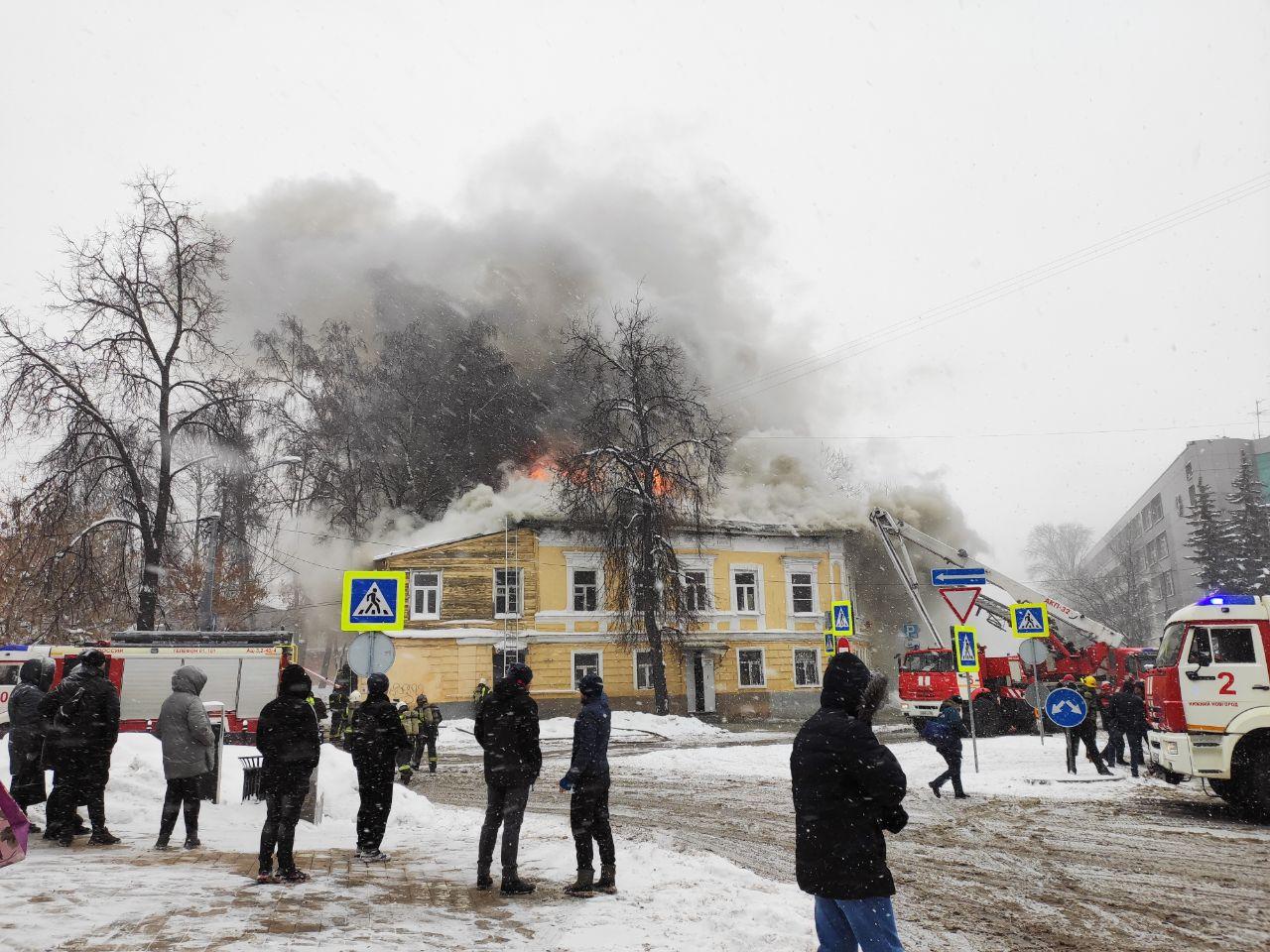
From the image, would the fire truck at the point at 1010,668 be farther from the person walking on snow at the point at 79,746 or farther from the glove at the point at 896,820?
the glove at the point at 896,820

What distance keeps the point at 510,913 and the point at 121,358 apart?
22.6 metres

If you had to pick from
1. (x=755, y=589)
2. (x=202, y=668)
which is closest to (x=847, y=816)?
(x=202, y=668)

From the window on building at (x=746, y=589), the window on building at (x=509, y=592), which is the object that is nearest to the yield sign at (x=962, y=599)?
the window on building at (x=509, y=592)

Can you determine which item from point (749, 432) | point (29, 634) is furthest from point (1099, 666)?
point (29, 634)

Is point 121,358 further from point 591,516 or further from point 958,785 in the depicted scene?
point 958,785

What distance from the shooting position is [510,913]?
21.5ft

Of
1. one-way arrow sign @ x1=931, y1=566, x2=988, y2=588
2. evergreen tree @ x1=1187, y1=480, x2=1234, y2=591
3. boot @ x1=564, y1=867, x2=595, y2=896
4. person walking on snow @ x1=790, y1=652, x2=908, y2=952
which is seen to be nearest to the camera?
person walking on snow @ x1=790, y1=652, x2=908, y2=952

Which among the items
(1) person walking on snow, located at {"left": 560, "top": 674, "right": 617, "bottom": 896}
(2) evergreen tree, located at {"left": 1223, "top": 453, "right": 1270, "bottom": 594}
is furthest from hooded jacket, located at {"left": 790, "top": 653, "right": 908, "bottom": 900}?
(2) evergreen tree, located at {"left": 1223, "top": 453, "right": 1270, "bottom": 594}

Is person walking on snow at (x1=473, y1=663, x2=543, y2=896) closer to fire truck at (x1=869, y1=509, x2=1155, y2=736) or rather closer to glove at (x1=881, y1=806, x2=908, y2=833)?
glove at (x1=881, y1=806, x2=908, y2=833)

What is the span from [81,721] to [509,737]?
4541 mm

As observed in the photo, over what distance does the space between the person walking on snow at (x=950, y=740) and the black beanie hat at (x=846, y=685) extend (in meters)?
9.76

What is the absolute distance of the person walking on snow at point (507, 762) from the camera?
288 inches

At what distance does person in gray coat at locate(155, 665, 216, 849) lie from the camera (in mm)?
8523

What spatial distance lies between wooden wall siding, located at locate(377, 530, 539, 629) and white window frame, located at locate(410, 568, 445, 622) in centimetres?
8
